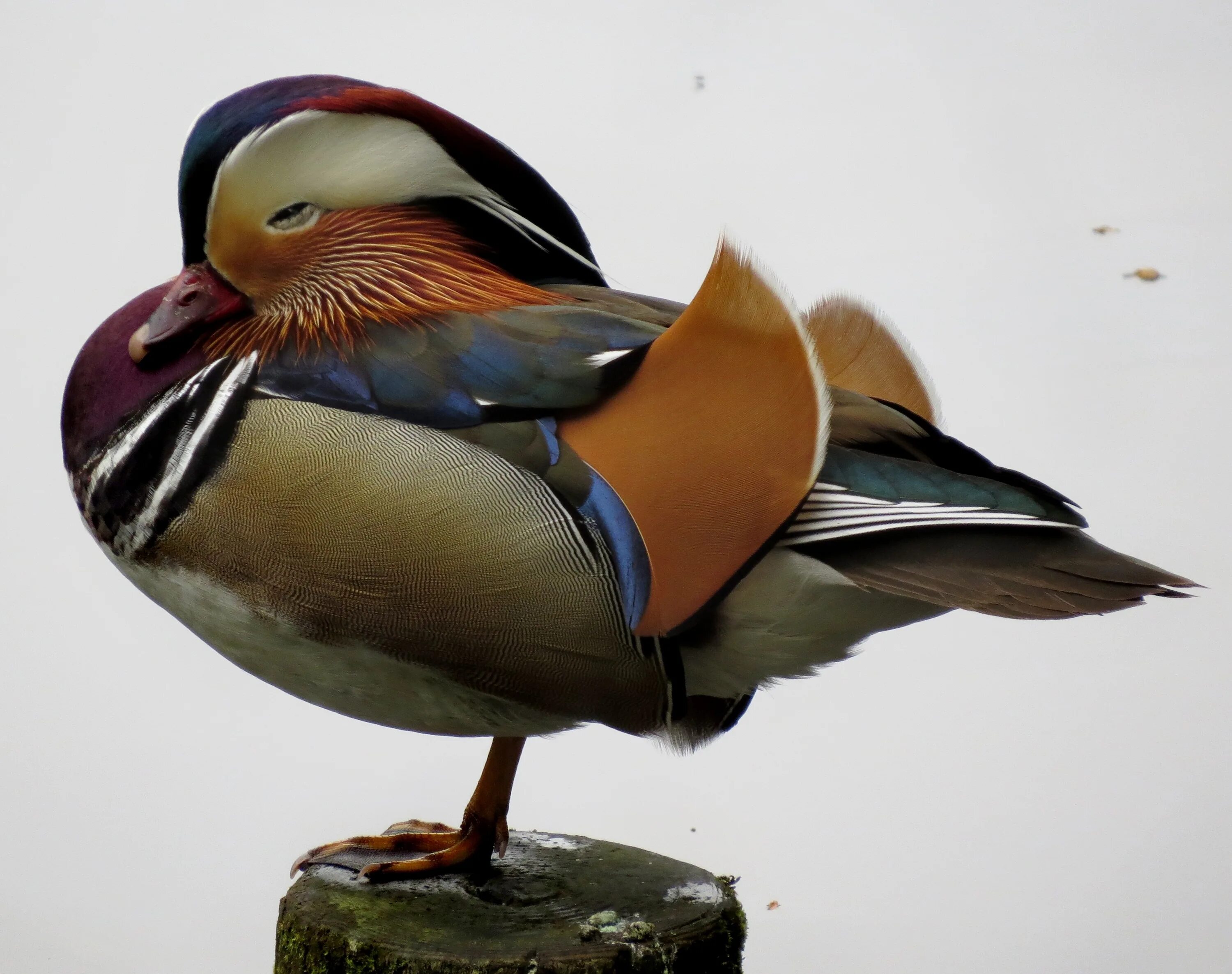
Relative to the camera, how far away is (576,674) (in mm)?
939

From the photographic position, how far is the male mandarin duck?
0.89m

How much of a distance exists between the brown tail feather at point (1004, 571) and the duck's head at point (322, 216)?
0.32 meters

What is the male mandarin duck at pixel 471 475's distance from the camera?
0.89 meters

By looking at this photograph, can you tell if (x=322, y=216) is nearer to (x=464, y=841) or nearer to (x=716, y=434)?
(x=716, y=434)

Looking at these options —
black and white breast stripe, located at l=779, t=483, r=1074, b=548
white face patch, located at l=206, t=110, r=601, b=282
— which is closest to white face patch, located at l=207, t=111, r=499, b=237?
white face patch, located at l=206, t=110, r=601, b=282

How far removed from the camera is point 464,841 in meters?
1.19

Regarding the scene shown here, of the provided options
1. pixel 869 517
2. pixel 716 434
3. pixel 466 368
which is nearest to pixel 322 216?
pixel 466 368

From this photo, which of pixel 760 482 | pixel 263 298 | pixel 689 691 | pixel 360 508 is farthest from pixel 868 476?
pixel 263 298

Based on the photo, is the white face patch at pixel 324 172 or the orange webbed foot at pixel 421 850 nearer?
the white face patch at pixel 324 172

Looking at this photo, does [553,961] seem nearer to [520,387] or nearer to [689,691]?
[689,691]

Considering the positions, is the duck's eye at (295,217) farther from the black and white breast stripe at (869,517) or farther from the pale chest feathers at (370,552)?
the black and white breast stripe at (869,517)

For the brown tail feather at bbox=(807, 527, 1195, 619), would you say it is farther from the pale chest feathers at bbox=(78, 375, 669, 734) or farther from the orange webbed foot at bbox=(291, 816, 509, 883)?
the orange webbed foot at bbox=(291, 816, 509, 883)

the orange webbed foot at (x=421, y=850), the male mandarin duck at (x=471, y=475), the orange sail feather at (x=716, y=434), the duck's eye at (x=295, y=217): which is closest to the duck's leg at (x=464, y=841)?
the orange webbed foot at (x=421, y=850)

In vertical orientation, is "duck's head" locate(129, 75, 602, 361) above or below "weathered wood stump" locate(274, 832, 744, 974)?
above
